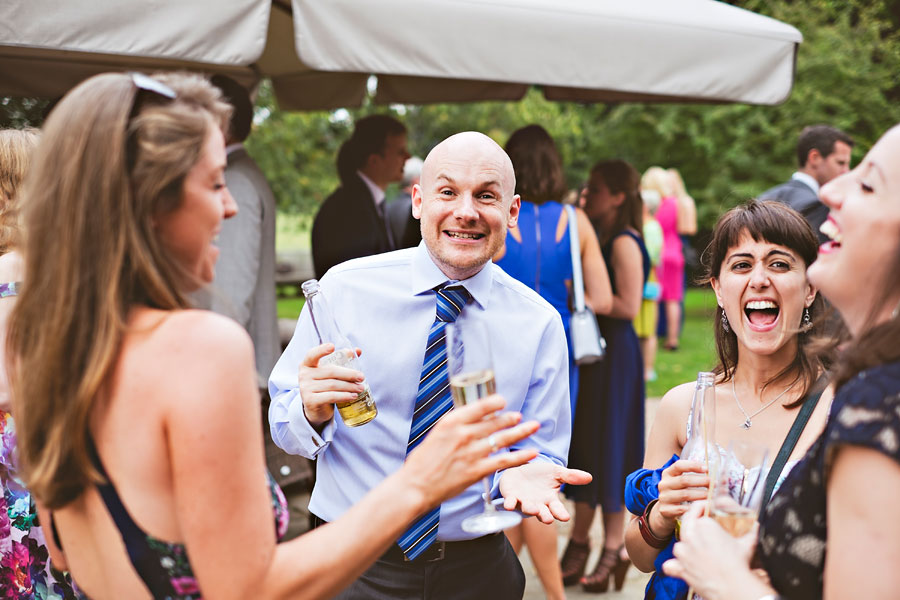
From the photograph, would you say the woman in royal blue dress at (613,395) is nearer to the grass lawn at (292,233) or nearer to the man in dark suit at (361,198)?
the man in dark suit at (361,198)

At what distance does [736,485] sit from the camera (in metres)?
1.63

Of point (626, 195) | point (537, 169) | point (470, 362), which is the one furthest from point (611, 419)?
point (470, 362)

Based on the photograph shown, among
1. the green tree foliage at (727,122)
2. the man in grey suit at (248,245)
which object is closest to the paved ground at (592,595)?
the man in grey suit at (248,245)

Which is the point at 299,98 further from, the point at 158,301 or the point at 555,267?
the point at 158,301

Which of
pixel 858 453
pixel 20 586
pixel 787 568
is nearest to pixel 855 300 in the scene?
pixel 858 453

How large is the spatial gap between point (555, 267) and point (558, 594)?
5.62ft

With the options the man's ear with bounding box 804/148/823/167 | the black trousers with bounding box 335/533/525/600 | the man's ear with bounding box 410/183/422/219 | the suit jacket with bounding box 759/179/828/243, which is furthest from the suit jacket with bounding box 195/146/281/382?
the man's ear with bounding box 804/148/823/167

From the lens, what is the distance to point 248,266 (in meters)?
4.44

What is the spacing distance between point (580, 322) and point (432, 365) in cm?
252

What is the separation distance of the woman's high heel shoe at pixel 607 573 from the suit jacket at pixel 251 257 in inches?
83.6

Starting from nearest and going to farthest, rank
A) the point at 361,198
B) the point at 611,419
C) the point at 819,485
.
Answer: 1. the point at 819,485
2. the point at 611,419
3. the point at 361,198

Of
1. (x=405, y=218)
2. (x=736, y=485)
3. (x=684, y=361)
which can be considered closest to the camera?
(x=736, y=485)

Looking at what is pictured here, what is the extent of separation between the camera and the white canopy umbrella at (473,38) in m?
3.30

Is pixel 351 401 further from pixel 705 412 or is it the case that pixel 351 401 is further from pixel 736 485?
pixel 736 485
